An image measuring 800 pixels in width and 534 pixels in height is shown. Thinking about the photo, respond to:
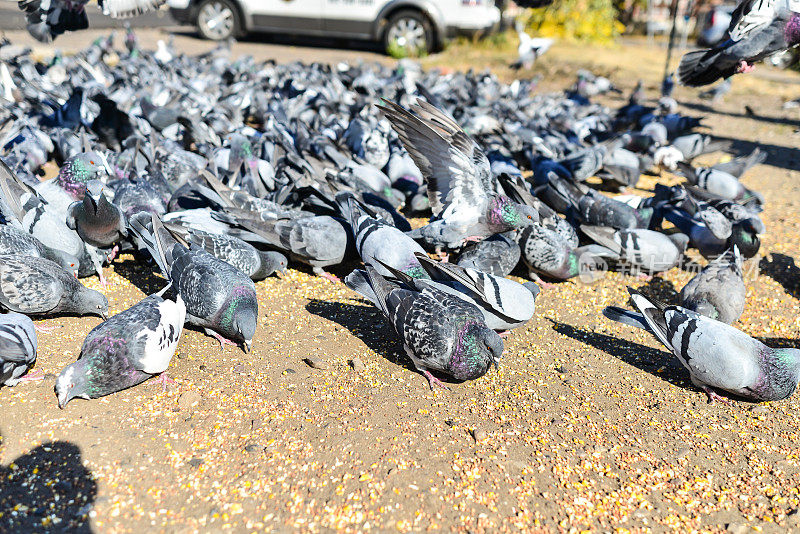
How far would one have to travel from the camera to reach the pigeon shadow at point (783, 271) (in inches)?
180

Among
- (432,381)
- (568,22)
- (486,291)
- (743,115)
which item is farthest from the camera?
(568,22)

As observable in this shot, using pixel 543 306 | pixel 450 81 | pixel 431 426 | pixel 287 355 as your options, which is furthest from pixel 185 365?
pixel 450 81

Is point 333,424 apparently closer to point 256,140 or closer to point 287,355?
point 287,355

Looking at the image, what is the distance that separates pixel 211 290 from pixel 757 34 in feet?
13.2

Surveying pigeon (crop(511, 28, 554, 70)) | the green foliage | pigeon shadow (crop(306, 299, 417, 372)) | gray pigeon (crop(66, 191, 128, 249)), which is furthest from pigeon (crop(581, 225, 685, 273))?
the green foliage

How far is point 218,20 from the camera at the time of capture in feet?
47.1

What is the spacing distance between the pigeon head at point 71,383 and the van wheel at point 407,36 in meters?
12.8

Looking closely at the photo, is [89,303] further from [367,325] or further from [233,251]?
[367,325]

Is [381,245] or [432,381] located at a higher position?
[381,245]

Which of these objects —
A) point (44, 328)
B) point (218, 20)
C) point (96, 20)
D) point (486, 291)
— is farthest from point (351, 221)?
point (96, 20)

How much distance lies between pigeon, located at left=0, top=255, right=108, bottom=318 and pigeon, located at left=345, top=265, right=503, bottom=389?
174cm

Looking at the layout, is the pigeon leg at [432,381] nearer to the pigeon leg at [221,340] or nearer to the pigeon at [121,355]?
the pigeon leg at [221,340]

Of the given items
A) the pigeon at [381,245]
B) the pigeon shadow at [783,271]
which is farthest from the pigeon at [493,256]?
the pigeon shadow at [783,271]

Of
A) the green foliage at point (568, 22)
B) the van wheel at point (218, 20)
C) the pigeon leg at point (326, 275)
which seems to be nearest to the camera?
the pigeon leg at point (326, 275)
